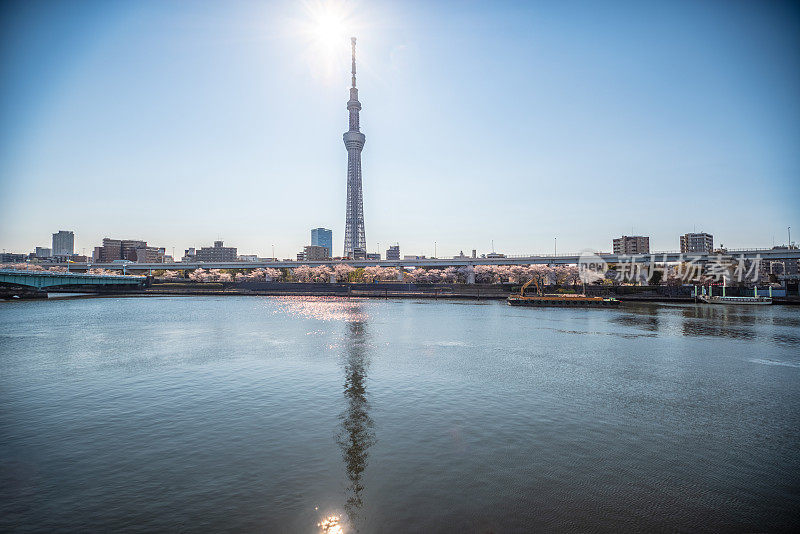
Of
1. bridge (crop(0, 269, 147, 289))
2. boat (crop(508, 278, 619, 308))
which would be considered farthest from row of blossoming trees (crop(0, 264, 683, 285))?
boat (crop(508, 278, 619, 308))

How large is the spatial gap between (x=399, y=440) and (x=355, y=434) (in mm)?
1936

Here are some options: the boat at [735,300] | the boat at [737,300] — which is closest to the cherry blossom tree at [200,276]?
the boat at [737,300]

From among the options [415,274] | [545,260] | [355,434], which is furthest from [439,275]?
[355,434]

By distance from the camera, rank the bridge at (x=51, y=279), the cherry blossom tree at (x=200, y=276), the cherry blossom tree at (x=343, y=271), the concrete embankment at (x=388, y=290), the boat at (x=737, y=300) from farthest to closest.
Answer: the cherry blossom tree at (x=200, y=276) < the cherry blossom tree at (x=343, y=271) < the concrete embankment at (x=388, y=290) < the bridge at (x=51, y=279) < the boat at (x=737, y=300)

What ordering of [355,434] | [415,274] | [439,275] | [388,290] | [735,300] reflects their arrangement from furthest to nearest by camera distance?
[415,274] → [439,275] → [388,290] → [735,300] → [355,434]

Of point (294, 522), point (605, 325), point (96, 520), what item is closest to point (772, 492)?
point (294, 522)

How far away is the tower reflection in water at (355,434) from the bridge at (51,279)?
110m

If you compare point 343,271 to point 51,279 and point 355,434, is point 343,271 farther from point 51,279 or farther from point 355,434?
point 355,434

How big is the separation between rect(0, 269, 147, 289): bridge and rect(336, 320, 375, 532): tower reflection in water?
110m

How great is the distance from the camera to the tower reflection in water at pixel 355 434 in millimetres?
11406

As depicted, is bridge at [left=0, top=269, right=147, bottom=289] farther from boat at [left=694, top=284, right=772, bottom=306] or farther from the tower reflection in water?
boat at [left=694, top=284, right=772, bottom=306]

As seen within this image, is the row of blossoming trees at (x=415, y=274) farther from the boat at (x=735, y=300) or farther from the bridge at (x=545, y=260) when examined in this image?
the boat at (x=735, y=300)

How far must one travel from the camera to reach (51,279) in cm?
10456

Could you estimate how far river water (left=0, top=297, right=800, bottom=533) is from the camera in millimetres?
10891
